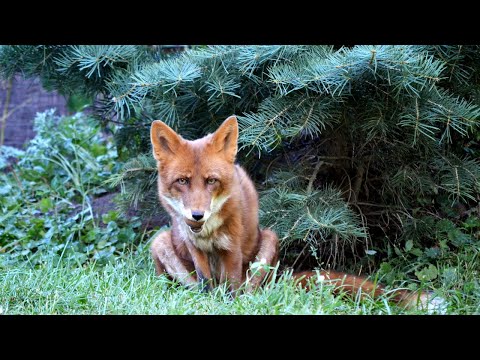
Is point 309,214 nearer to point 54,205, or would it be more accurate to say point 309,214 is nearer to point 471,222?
point 471,222

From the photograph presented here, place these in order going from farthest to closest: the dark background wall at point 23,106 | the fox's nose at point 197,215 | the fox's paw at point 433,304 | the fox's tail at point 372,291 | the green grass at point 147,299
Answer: the dark background wall at point 23,106 < the fox's nose at point 197,215 < the fox's tail at point 372,291 < the fox's paw at point 433,304 < the green grass at point 147,299

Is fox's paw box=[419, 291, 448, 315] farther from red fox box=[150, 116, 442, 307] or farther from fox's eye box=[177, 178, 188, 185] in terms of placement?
fox's eye box=[177, 178, 188, 185]

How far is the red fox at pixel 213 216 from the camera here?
4.71 meters

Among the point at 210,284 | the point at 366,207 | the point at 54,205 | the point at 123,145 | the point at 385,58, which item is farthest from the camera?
the point at 54,205

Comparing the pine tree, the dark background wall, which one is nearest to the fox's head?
the pine tree

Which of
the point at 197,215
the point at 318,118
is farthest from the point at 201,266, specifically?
the point at 318,118

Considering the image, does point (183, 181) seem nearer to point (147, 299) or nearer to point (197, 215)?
point (197, 215)

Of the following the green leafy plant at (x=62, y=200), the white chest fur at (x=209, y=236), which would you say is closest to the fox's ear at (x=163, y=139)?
the white chest fur at (x=209, y=236)

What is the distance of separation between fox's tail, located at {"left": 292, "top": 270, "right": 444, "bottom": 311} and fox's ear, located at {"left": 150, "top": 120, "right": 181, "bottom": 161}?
1.46 m

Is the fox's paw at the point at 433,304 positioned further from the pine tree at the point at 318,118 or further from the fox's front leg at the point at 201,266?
the fox's front leg at the point at 201,266

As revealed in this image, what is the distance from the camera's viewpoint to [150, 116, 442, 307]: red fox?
471 centimetres

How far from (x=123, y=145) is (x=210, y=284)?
248cm

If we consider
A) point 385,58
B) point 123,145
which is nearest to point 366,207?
point 385,58

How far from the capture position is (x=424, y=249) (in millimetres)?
5832
